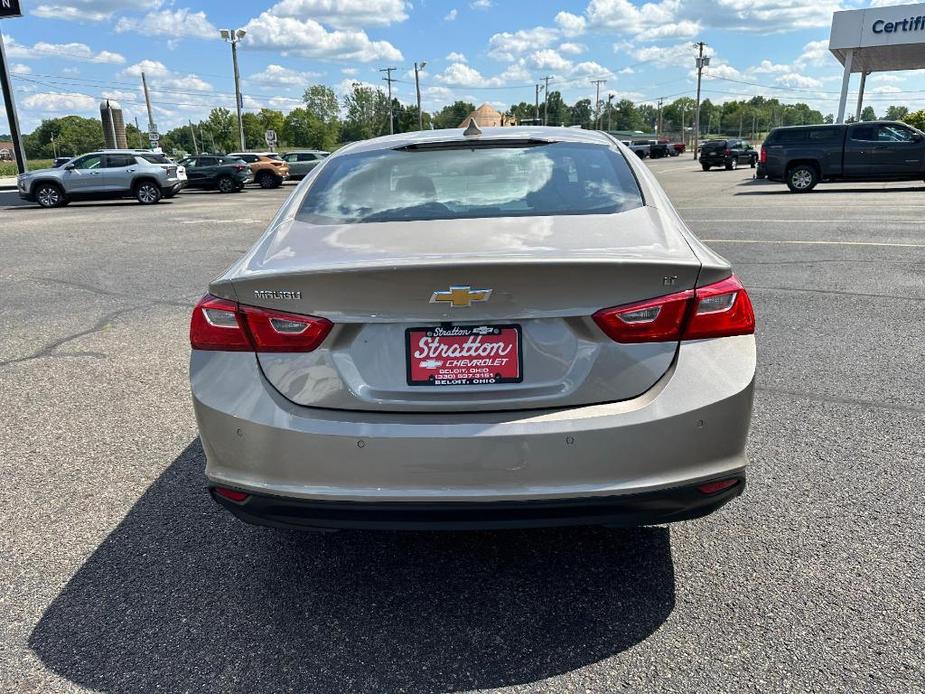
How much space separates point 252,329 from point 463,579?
4.04 ft

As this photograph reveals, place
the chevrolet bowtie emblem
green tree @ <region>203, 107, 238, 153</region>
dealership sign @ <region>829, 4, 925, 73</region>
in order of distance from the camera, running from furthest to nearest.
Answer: green tree @ <region>203, 107, 238, 153</region>, dealership sign @ <region>829, 4, 925, 73</region>, the chevrolet bowtie emblem

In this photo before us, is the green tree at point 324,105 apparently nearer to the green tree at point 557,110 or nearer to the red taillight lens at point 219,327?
the green tree at point 557,110

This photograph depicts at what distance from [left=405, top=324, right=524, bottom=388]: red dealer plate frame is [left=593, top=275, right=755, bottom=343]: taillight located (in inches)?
11.2

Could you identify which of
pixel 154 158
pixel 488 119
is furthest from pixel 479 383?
pixel 488 119

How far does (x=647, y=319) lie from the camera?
7.52 feet

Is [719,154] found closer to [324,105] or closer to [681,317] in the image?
[681,317]

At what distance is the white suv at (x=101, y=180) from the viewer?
76.6 ft

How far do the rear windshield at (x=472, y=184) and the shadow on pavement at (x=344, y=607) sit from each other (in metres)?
1.35

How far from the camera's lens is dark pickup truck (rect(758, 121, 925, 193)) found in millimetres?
21781

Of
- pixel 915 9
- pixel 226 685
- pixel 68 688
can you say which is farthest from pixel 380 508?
pixel 915 9

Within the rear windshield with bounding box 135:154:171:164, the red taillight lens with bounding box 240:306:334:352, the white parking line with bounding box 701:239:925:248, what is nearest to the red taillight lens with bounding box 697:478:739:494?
the red taillight lens with bounding box 240:306:334:352

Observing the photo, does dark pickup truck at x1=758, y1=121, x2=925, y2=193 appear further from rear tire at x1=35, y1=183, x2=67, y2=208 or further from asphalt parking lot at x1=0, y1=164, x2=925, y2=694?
rear tire at x1=35, y1=183, x2=67, y2=208

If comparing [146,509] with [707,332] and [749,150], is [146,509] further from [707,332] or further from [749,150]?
[749,150]

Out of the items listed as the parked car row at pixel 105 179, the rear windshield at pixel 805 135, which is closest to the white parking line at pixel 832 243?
the rear windshield at pixel 805 135
